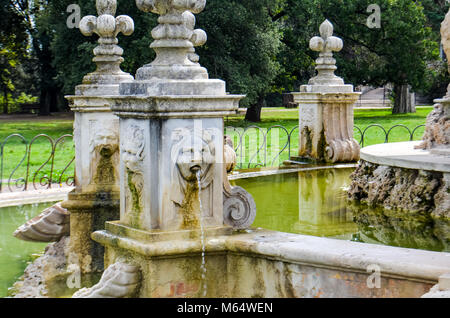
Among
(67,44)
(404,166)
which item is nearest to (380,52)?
(67,44)

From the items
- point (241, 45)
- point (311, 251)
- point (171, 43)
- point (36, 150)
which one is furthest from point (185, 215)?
point (241, 45)

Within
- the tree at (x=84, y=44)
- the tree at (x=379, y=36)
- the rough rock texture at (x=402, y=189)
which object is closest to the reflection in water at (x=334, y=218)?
the rough rock texture at (x=402, y=189)

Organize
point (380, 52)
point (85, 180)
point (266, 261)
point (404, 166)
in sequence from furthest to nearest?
point (380, 52), point (404, 166), point (85, 180), point (266, 261)

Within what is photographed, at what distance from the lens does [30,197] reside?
9.23m

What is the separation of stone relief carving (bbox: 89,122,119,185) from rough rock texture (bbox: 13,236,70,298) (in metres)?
0.78

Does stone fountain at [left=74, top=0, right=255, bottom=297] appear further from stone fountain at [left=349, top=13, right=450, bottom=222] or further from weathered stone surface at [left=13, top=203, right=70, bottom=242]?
stone fountain at [left=349, top=13, right=450, bottom=222]

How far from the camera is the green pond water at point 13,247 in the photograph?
6285 millimetres

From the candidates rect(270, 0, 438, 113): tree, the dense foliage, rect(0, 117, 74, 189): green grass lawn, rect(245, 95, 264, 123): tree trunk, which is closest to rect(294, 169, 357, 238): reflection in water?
rect(0, 117, 74, 189): green grass lawn

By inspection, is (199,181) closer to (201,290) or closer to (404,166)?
(201,290)

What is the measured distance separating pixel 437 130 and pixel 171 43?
4202mm
